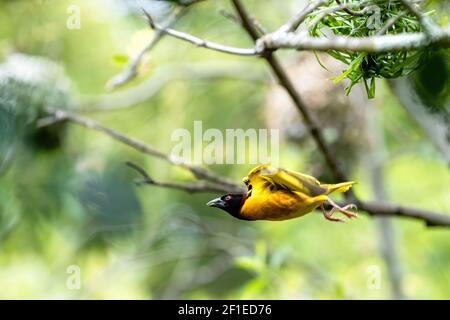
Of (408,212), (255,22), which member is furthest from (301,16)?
(408,212)

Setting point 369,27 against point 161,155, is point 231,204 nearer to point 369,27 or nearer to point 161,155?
point 369,27

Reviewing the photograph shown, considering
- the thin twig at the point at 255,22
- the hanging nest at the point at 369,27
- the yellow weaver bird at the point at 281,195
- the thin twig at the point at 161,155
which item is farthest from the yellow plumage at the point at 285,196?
the thin twig at the point at 161,155

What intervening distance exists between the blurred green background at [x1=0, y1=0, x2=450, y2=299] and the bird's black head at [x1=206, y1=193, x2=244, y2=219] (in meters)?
1.35

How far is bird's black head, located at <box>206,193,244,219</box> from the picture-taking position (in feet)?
3.33

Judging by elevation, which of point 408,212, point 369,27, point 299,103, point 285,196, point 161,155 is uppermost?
point 299,103

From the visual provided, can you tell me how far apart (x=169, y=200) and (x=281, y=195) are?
357cm

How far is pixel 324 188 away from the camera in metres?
0.98

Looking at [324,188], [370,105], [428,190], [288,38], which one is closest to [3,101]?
[288,38]

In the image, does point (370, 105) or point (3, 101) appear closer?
point (3, 101)

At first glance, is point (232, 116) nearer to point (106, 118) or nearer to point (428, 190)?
point (106, 118)

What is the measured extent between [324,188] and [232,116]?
3901 millimetres

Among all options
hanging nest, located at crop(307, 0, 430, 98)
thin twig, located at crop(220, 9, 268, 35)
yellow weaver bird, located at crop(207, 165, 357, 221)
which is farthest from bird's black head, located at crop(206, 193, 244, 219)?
thin twig, located at crop(220, 9, 268, 35)

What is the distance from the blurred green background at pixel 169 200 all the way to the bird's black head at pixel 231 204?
135cm

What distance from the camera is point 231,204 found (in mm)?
1031
